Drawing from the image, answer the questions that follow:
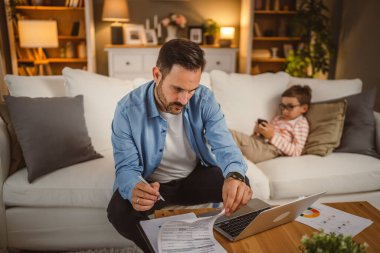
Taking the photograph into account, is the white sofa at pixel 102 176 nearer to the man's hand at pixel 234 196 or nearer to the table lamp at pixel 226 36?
the man's hand at pixel 234 196

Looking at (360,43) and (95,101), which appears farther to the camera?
(360,43)

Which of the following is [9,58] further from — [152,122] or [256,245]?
Answer: [256,245]

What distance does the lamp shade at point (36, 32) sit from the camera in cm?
351

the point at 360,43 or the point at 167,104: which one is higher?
the point at 360,43

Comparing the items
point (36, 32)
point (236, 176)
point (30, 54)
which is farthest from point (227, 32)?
point (236, 176)

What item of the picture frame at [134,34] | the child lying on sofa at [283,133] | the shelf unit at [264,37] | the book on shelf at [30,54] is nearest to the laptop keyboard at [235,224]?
the child lying on sofa at [283,133]

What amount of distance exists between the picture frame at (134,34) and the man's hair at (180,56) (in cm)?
339

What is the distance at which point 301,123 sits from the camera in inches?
82.7

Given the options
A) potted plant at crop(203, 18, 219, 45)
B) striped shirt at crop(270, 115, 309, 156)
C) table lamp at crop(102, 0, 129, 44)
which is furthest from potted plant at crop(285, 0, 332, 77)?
striped shirt at crop(270, 115, 309, 156)

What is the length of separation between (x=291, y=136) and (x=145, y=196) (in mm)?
1241

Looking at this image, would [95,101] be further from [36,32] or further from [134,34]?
[134,34]

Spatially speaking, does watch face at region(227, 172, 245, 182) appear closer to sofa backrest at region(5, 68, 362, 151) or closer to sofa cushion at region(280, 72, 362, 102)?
sofa backrest at region(5, 68, 362, 151)

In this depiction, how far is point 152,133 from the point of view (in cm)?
147

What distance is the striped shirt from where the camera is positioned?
204cm
